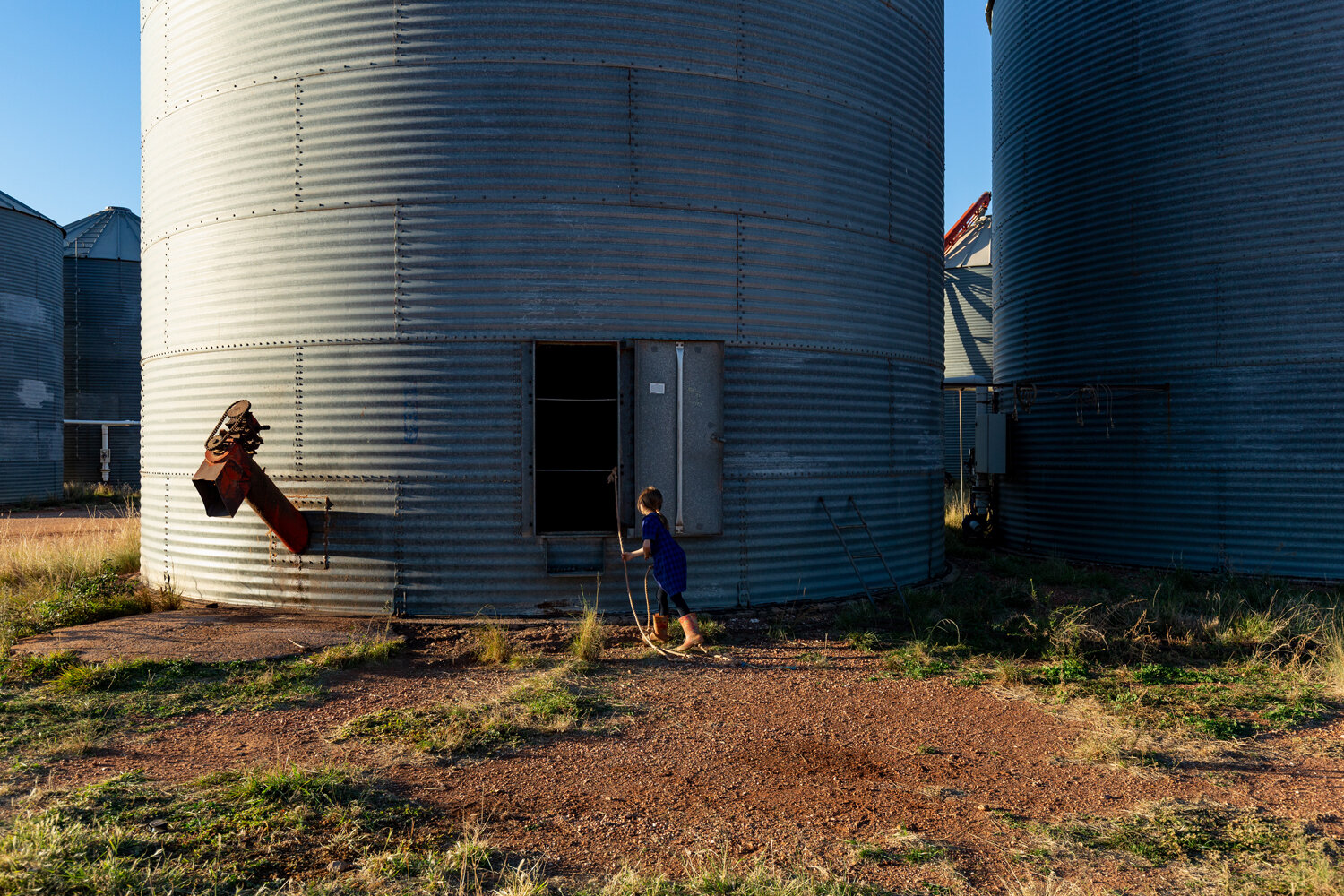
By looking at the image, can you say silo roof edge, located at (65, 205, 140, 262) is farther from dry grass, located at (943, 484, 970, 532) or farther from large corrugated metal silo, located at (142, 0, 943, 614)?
dry grass, located at (943, 484, 970, 532)

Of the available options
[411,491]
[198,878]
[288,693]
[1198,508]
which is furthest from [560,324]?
[1198,508]

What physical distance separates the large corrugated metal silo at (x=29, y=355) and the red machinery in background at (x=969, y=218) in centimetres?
3187

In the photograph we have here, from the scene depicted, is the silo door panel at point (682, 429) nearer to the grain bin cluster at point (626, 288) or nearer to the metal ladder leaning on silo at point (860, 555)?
the grain bin cluster at point (626, 288)

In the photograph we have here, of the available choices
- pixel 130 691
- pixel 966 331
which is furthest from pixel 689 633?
pixel 966 331

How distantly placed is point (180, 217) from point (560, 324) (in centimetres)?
468

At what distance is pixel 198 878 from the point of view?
374 centimetres

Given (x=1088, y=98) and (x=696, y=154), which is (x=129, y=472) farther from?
(x=1088, y=98)

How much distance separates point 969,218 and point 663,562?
33.1 meters

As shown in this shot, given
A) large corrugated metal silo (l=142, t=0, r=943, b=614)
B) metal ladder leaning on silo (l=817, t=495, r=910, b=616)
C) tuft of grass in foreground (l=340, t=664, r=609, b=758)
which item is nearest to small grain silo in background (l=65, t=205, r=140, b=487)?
large corrugated metal silo (l=142, t=0, r=943, b=614)

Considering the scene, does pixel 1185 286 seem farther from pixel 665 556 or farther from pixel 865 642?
pixel 665 556

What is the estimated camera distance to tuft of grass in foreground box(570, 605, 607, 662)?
7.61 m

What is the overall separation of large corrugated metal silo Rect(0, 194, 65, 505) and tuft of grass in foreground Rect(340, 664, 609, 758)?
79.6ft

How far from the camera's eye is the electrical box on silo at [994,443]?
14.9 meters

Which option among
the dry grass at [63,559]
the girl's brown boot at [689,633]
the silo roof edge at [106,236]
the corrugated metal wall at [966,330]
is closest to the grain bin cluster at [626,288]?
the girl's brown boot at [689,633]
